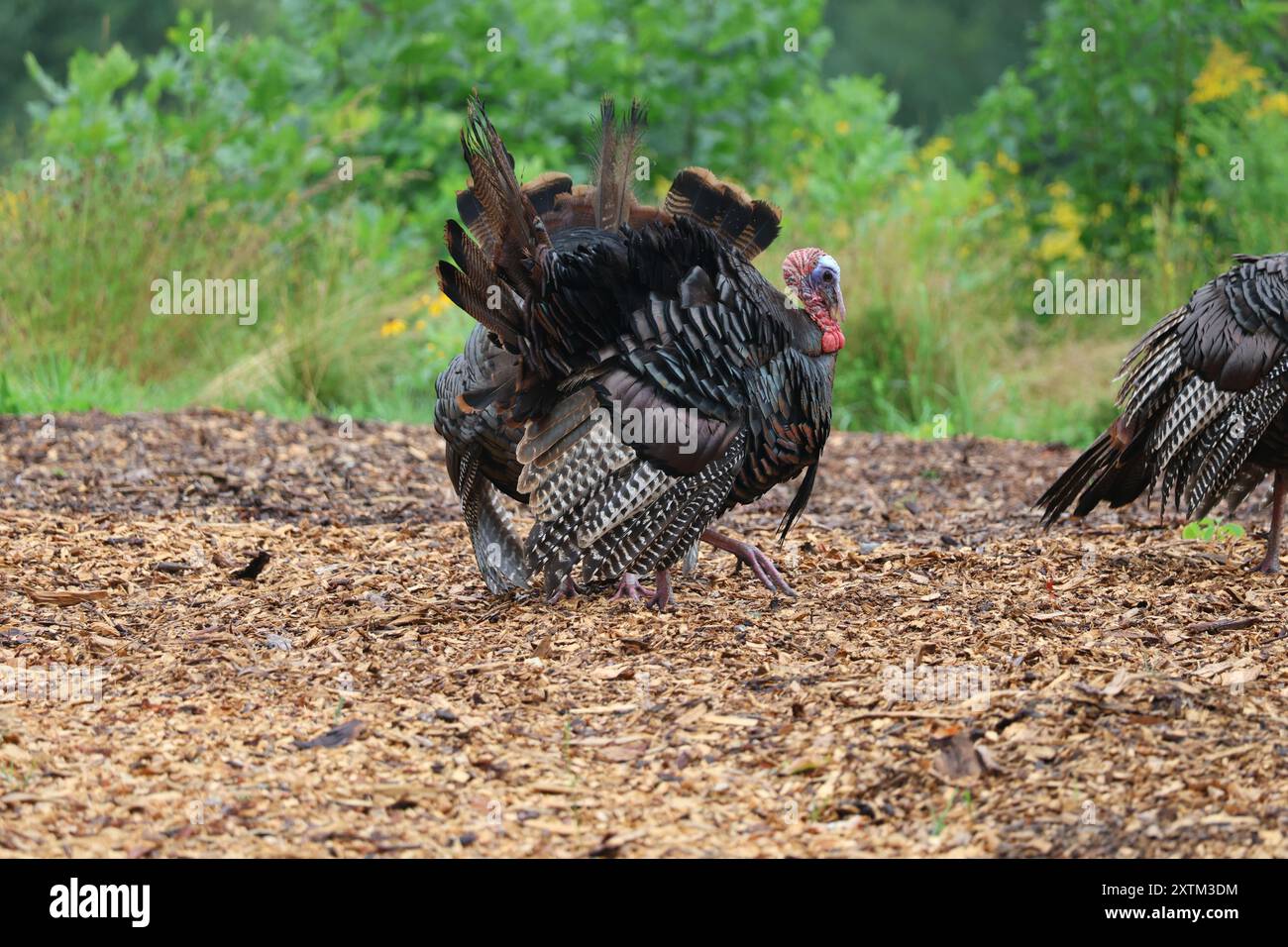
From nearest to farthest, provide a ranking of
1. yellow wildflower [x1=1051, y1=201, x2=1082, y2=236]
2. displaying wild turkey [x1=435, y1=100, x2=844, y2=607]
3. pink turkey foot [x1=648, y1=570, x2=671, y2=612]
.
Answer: displaying wild turkey [x1=435, y1=100, x2=844, y2=607] < pink turkey foot [x1=648, y1=570, x2=671, y2=612] < yellow wildflower [x1=1051, y1=201, x2=1082, y2=236]

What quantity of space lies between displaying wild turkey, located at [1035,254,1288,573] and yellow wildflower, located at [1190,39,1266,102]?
6105mm

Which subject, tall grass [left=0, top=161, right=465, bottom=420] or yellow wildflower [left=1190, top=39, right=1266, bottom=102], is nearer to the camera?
tall grass [left=0, top=161, right=465, bottom=420]

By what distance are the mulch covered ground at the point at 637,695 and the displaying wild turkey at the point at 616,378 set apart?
15.4 inches

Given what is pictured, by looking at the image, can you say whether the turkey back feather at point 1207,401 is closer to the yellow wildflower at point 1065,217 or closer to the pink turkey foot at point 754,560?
the pink turkey foot at point 754,560

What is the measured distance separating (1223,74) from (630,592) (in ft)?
27.1

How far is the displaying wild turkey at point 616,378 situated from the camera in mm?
4512

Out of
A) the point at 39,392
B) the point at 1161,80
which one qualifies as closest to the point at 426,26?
the point at 39,392

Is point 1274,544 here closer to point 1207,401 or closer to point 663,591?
point 1207,401

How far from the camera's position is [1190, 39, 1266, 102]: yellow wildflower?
34.9ft

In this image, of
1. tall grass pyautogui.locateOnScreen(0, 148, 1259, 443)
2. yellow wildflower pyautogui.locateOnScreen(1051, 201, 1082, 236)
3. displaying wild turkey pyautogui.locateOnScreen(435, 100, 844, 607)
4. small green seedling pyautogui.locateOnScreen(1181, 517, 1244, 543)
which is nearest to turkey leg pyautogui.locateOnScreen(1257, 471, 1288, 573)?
small green seedling pyautogui.locateOnScreen(1181, 517, 1244, 543)

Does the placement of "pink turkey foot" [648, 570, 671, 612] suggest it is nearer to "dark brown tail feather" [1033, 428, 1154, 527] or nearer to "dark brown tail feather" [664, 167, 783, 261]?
"dark brown tail feather" [664, 167, 783, 261]

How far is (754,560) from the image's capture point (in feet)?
16.4

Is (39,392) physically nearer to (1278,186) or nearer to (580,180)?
(580,180)
